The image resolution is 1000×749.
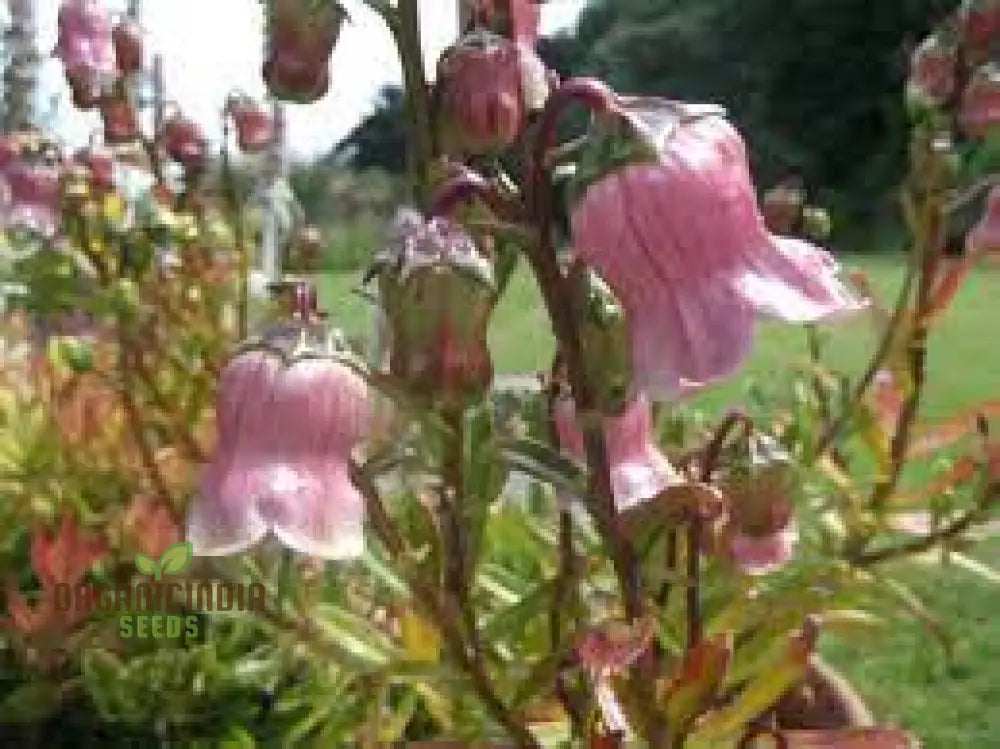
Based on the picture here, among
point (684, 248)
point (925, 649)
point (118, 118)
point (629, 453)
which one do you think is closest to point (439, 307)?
point (684, 248)

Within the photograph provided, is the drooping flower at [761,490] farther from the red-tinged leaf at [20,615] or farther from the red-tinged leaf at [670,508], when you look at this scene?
the red-tinged leaf at [20,615]

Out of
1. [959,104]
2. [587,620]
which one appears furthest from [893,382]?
[587,620]

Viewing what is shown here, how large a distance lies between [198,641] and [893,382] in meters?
0.49

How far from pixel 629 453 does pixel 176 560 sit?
54 centimetres

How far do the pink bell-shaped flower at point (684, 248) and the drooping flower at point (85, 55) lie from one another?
892 mm

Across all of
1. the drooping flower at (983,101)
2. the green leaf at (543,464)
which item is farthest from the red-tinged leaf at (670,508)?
the drooping flower at (983,101)

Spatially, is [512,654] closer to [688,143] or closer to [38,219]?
[688,143]

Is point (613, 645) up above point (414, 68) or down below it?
below

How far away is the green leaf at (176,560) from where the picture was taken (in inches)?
46.4

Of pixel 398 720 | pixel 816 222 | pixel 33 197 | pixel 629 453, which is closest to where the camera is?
pixel 629 453

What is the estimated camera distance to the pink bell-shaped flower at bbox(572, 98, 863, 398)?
50 cm

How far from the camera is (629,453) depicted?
2.36ft

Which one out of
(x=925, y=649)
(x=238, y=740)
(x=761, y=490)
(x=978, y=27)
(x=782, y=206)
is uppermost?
(x=978, y=27)

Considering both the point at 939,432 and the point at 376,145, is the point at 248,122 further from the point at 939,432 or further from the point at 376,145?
the point at 376,145
